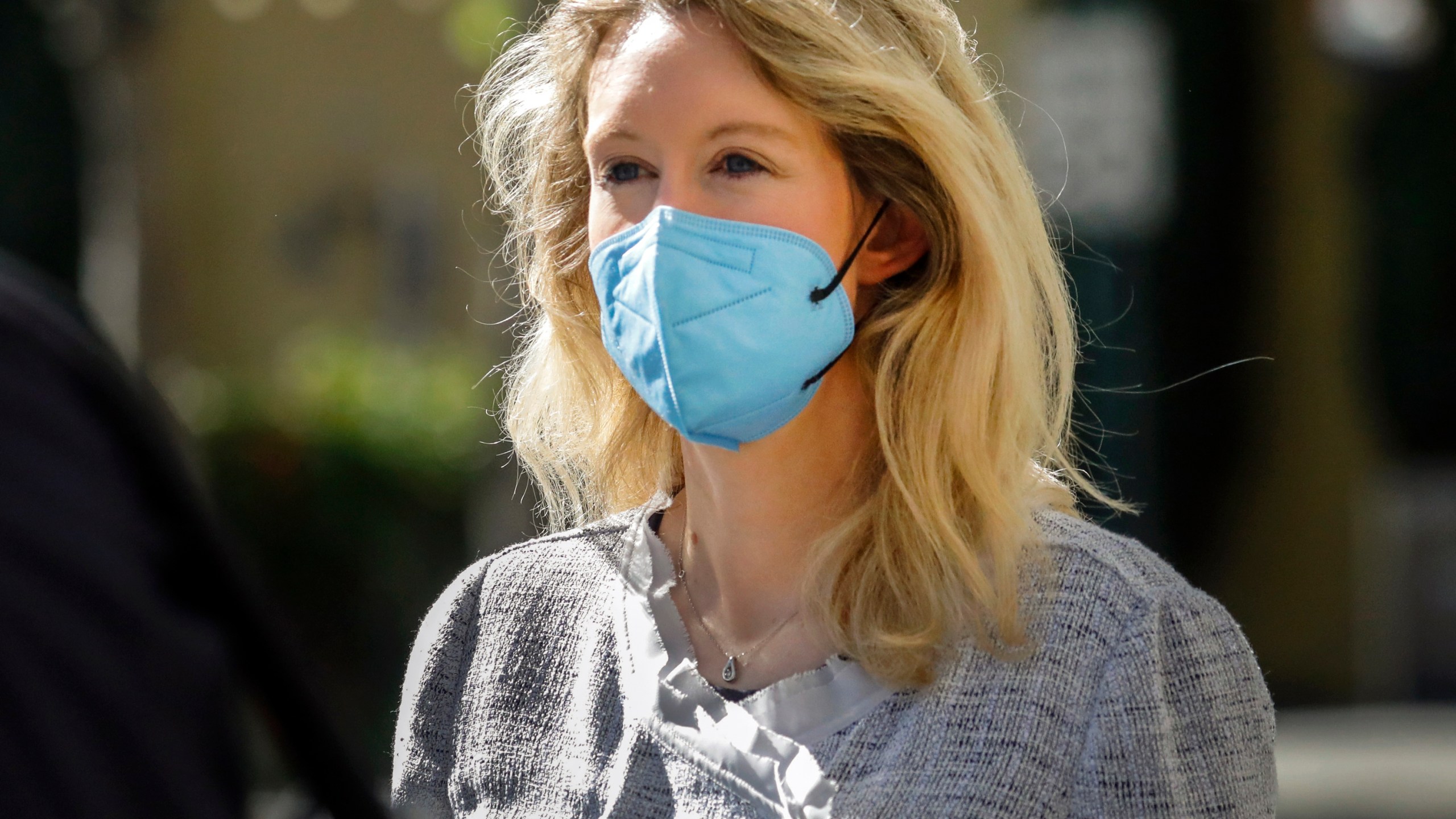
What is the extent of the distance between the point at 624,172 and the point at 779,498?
1.43 ft

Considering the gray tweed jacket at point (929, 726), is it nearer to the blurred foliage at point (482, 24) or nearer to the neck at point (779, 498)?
the neck at point (779, 498)

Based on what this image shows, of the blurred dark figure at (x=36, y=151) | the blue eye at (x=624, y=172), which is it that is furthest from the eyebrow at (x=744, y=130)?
the blurred dark figure at (x=36, y=151)

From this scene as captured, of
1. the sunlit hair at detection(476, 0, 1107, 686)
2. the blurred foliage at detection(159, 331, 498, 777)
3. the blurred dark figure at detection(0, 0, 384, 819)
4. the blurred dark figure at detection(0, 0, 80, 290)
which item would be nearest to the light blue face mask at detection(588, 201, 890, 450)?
the sunlit hair at detection(476, 0, 1107, 686)

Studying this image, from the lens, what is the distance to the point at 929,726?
1.65 m

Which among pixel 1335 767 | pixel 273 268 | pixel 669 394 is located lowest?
pixel 1335 767

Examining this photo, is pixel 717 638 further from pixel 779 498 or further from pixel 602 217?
pixel 602 217

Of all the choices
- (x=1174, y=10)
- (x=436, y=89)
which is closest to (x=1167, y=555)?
(x=1174, y=10)

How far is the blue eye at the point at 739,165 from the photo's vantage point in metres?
1.80

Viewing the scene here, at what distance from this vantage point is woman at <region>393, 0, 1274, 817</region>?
5.38 feet

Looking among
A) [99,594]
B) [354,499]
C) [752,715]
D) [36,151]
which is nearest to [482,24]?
[354,499]

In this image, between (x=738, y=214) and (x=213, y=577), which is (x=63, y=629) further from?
(x=738, y=214)

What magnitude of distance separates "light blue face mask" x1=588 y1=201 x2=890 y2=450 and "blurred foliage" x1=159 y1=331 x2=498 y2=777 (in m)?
3.09

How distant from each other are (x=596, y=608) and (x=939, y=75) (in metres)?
0.78

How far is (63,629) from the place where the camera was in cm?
75
